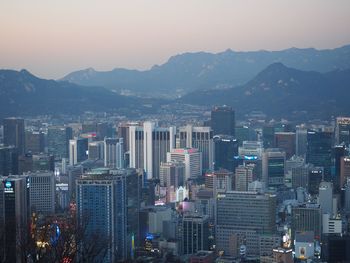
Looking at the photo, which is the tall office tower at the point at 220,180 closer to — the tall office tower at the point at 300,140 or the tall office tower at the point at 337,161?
the tall office tower at the point at 337,161

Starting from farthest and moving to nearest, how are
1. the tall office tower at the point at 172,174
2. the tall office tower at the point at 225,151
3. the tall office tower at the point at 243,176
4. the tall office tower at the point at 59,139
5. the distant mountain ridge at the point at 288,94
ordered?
the distant mountain ridge at the point at 288,94 → the tall office tower at the point at 59,139 → the tall office tower at the point at 225,151 → the tall office tower at the point at 172,174 → the tall office tower at the point at 243,176

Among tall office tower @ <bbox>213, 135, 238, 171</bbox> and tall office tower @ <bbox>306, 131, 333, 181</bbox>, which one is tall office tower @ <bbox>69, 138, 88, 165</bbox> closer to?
tall office tower @ <bbox>213, 135, 238, 171</bbox>

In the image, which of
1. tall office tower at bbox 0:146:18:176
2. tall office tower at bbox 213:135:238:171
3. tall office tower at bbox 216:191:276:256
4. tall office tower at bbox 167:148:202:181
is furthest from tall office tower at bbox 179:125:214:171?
tall office tower at bbox 216:191:276:256

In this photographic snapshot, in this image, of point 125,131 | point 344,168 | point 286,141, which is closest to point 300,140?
point 286,141

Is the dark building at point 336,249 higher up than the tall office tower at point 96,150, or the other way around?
the tall office tower at point 96,150

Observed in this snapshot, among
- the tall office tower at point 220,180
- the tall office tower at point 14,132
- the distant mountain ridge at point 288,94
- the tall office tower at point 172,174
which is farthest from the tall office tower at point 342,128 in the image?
the tall office tower at point 14,132

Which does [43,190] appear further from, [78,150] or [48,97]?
[48,97]
